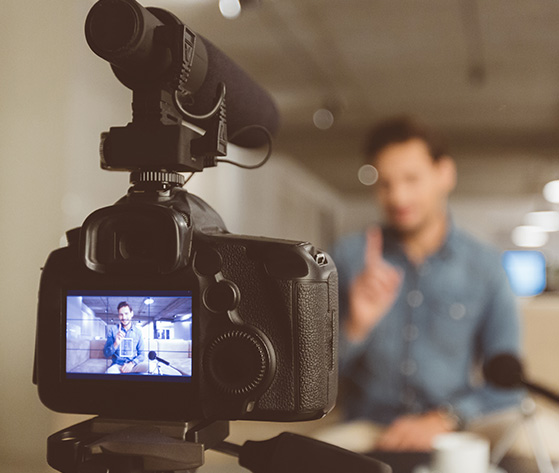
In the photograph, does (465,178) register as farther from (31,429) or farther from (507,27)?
(31,429)

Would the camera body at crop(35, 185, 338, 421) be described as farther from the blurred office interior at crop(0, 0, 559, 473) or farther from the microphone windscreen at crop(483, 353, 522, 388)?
the microphone windscreen at crop(483, 353, 522, 388)

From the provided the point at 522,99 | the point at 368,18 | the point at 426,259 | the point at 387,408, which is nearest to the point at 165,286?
the point at 387,408

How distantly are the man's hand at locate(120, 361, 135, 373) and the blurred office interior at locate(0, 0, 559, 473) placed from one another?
22 cm

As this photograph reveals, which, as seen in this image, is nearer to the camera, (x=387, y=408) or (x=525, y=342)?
(x=387, y=408)

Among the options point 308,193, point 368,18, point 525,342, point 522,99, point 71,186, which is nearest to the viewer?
point 71,186

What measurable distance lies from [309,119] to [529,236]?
768 cm

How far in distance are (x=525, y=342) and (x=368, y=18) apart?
2028 mm

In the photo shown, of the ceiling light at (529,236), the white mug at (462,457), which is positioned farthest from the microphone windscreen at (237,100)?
the ceiling light at (529,236)

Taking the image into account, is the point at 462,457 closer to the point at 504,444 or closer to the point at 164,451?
the point at 504,444

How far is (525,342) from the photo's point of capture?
7.11 ft

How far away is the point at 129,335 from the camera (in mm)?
481

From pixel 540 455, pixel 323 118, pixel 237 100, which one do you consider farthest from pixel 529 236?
pixel 237 100

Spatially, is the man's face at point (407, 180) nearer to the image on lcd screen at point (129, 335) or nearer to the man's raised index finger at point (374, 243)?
the man's raised index finger at point (374, 243)

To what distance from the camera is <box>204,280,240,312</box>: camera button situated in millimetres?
468
